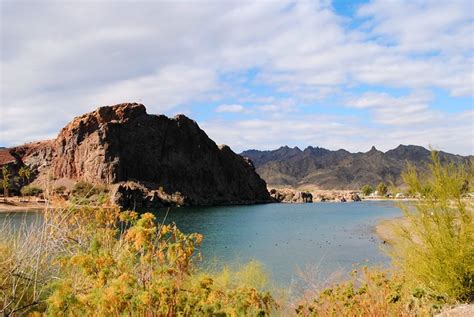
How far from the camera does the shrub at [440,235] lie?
34.6ft

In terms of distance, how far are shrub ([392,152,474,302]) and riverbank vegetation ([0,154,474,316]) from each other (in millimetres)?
25

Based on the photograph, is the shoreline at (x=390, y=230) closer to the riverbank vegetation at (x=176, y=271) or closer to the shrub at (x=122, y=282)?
the riverbank vegetation at (x=176, y=271)

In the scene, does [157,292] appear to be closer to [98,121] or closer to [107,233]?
[107,233]

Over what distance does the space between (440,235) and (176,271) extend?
25.3ft

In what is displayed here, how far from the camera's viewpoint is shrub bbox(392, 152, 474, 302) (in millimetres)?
10531

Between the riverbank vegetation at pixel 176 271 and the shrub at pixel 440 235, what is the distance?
1.0 inches

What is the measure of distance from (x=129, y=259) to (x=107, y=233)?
237cm

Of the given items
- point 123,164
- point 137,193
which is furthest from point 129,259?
point 123,164

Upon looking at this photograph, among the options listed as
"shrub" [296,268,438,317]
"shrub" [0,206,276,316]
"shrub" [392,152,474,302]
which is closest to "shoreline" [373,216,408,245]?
"shrub" [392,152,474,302]

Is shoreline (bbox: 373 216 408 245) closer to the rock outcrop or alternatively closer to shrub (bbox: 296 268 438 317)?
shrub (bbox: 296 268 438 317)

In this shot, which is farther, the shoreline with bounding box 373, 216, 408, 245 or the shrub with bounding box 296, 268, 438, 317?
the shoreline with bounding box 373, 216, 408, 245

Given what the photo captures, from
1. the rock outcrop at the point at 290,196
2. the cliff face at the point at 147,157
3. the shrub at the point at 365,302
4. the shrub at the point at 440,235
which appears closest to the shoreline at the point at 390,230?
the shrub at the point at 440,235

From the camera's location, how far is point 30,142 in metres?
178

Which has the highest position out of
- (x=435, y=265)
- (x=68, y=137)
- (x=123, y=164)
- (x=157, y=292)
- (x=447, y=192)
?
(x=68, y=137)
